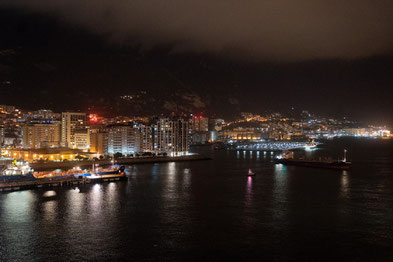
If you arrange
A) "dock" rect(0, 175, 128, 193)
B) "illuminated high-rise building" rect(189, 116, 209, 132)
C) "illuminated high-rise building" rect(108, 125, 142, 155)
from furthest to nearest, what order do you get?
"illuminated high-rise building" rect(189, 116, 209, 132), "illuminated high-rise building" rect(108, 125, 142, 155), "dock" rect(0, 175, 128, 193)

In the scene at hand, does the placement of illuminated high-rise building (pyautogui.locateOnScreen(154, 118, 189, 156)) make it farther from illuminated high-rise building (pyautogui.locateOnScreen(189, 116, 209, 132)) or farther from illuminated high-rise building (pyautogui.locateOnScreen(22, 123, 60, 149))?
illuminated high-rise building (pyautogui.locateOnScreen(189, 116, 209, 132))

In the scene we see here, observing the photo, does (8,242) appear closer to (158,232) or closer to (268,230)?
(158,232)

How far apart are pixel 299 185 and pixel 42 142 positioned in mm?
33783

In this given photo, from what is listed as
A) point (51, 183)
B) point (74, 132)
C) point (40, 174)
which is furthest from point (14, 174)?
point (74, 132)

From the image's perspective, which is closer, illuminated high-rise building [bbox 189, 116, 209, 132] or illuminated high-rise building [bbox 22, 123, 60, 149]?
illuminated high-rise building [bbox 22, 123, 60, 149]

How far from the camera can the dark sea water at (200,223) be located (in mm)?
11961

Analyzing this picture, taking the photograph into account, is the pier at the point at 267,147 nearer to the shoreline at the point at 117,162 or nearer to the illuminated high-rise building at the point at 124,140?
the shoreline at the point at 117,162

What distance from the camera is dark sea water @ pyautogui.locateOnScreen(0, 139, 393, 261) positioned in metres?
12.0

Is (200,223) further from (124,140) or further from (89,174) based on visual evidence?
(124,140)

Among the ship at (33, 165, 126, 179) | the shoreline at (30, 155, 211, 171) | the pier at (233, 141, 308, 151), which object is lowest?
the ship at (33, 165, 126, 179)

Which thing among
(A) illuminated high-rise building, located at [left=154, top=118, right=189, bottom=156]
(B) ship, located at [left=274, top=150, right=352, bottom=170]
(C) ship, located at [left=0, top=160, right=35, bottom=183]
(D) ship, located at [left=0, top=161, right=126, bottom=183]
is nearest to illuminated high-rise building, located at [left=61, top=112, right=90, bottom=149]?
(A) illuminated high-rise building, located at [left=154, top=118, right=189, bottom=156]

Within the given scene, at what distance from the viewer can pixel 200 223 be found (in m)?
15.0

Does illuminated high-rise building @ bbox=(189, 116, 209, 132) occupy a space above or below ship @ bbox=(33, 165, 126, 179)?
above

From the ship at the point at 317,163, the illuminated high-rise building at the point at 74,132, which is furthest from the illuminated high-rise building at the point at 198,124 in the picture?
the ship at the point at 317,163
